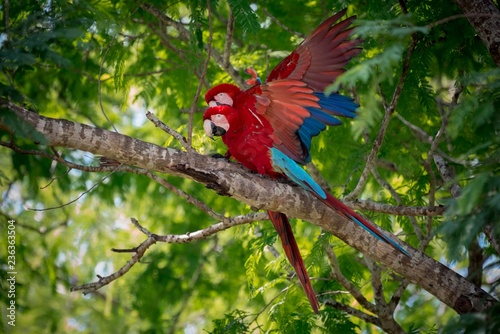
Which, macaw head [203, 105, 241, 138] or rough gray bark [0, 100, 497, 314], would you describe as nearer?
rough gray bark [0, 100, 497, 314]

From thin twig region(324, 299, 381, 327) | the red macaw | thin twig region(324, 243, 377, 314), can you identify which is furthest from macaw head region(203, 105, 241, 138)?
thin twig region(324, 299, 381, 327)

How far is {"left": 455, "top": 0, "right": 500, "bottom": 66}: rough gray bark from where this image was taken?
2.46 metres

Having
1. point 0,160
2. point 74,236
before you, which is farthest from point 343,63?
point 0,160

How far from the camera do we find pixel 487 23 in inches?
97.7

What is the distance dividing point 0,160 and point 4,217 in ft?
5.24

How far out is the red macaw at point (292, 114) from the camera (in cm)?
267

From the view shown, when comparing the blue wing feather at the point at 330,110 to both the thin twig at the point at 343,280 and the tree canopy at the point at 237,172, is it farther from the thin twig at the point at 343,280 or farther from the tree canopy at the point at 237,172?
the thin twig at the point at 343,280

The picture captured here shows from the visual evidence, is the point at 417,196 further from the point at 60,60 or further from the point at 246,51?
the point at 60,60

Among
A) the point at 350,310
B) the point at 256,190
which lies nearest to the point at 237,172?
the point at 256,190

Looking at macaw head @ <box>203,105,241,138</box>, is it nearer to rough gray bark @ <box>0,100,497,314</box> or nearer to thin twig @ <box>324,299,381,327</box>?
rough gray bark @ <box>0,100,497,314</box>

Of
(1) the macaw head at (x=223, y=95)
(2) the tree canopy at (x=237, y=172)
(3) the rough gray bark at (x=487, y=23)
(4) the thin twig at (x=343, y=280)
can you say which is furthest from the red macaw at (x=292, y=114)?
(3) the rough gray bark at (x=487, y=23)

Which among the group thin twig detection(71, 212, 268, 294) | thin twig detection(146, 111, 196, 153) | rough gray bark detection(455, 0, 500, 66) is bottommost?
thin twig detection(71, 212, 268, 294)

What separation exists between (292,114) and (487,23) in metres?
0.89

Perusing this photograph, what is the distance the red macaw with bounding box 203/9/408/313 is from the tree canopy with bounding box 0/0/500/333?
16 centimetres
